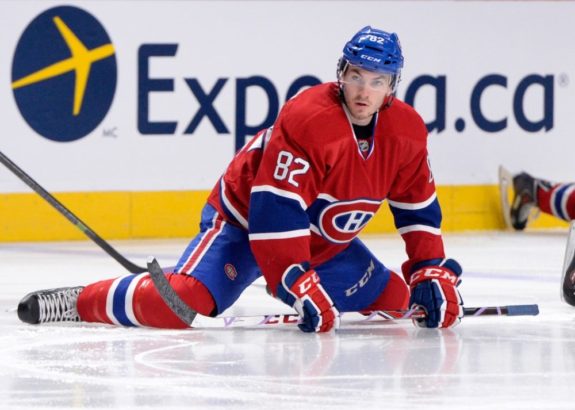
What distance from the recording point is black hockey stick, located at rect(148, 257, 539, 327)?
3803mm

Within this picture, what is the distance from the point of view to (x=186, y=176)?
663 cm

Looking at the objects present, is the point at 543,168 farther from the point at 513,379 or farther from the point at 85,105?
the point at 513,379

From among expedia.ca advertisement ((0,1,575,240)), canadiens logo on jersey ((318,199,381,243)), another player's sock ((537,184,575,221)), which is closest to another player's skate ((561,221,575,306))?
canadiens logo on jersey ((318,199,381,243))

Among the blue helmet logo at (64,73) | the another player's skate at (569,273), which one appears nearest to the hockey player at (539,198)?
the blue helmet logo at (64,73)

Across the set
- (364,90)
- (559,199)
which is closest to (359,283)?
(364,90)

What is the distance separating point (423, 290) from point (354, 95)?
52 centimetres

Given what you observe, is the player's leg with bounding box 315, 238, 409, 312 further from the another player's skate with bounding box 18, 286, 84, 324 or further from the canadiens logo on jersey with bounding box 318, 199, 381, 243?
the another player's skate with bounding box 18, 286, 84, 324

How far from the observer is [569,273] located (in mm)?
4453

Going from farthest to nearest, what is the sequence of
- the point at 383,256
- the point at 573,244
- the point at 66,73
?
1. the point at 66,73
2. the point at 383,256
3. the point at 573,244

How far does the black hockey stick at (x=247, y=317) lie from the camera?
3.80 metres

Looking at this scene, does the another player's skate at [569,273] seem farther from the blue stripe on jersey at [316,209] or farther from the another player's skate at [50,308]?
the another player's skate at [50,308]

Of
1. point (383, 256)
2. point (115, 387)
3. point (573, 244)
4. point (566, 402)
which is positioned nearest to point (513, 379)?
point (566, 402)

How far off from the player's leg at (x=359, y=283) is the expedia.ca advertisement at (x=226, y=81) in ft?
8.46

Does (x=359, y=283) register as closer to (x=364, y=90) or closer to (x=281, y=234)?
(x=281, y=234)
